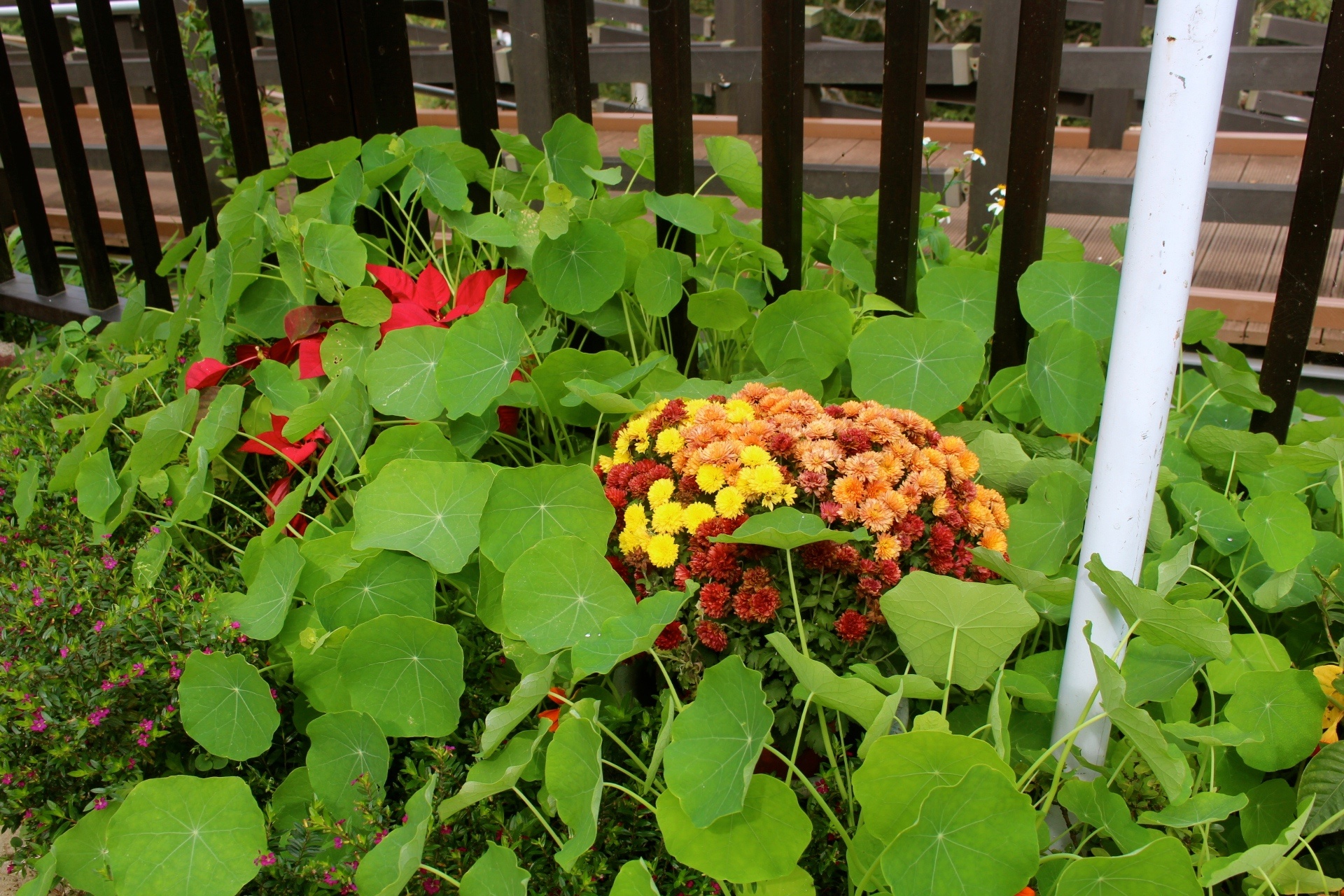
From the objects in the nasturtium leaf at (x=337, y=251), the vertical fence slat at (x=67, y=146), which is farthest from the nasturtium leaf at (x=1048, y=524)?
the vertical fence slat at (x=67, y=146)

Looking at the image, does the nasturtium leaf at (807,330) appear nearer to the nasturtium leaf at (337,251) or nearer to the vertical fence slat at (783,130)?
the vertical fence slat at (783,130)

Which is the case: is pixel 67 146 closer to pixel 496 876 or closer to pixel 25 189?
pixel 25 189

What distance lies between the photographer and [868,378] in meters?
1.33

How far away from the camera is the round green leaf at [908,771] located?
787mm

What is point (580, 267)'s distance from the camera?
1470 mm

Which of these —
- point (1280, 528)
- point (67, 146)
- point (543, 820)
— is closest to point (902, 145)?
point (1280, 528)

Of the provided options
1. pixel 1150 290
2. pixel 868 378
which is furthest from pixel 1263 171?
pixel 1150 290

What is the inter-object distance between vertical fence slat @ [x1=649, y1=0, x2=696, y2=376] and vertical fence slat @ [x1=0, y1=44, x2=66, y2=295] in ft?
5.70

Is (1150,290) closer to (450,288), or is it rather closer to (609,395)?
(609,395)

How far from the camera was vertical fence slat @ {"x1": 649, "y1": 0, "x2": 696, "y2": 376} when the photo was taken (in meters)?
1.45

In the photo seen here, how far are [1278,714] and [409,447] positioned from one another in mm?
1098

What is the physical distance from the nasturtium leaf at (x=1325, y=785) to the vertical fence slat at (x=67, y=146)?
2.61m

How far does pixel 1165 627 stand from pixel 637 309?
1.01 meters

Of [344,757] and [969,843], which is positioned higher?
[969,843]
